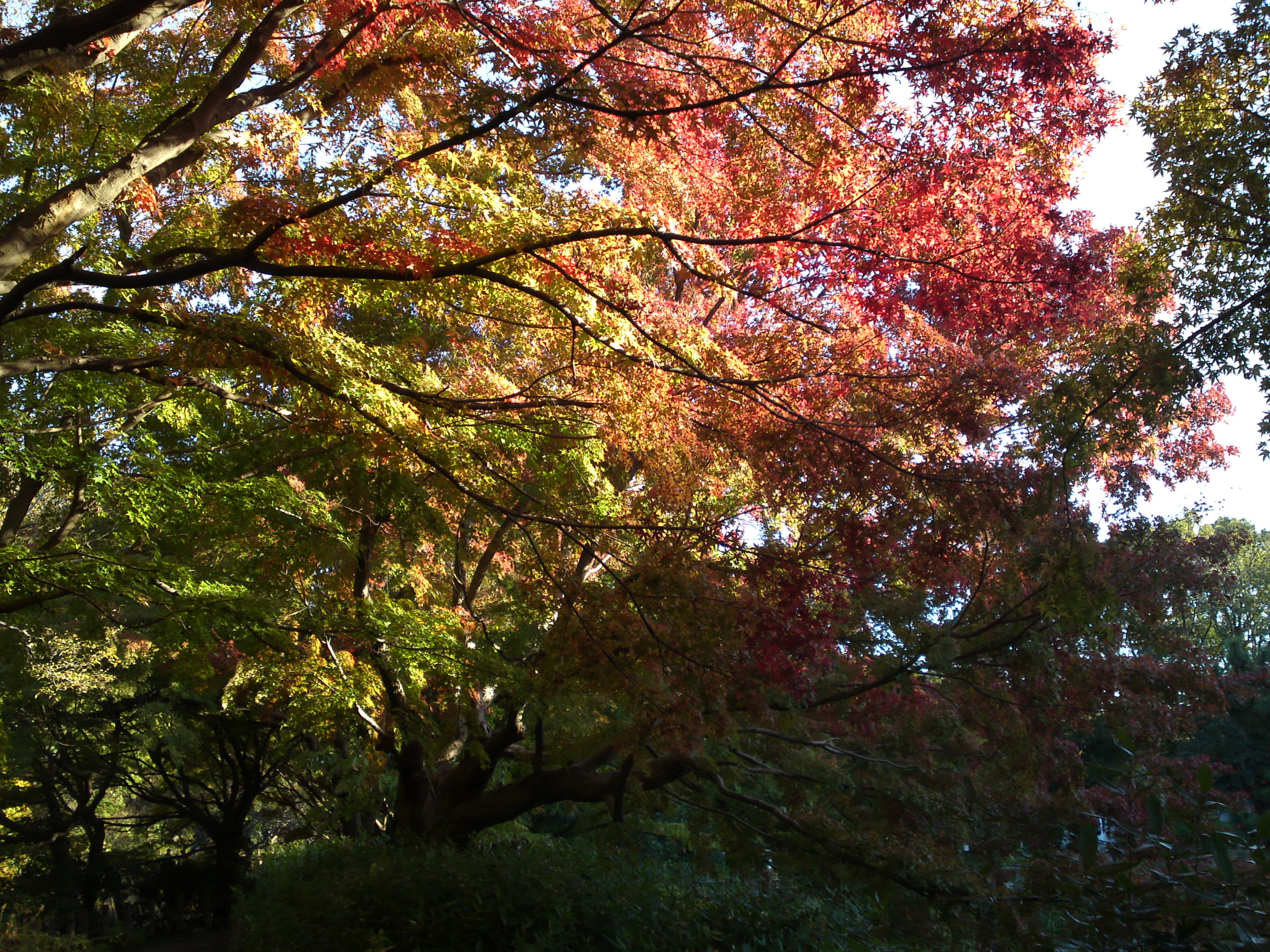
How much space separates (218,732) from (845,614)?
15516 millimetres

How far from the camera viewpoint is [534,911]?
6844mm

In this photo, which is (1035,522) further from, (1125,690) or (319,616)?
(319,616)

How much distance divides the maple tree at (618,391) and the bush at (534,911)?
819 millimetres

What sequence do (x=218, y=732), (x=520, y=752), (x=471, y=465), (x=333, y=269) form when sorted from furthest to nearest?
(x=218, y=732) → (x=520, y=752) → (x=471, y=465) → (x=333, y=269)

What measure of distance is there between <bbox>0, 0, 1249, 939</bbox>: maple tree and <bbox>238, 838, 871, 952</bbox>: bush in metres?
0.82

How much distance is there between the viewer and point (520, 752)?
10844 mm

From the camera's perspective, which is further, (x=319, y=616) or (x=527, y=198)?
(x=319, y=616)

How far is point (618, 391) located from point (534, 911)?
4.45 m

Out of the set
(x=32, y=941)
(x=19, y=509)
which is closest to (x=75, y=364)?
(x=19, y=509)

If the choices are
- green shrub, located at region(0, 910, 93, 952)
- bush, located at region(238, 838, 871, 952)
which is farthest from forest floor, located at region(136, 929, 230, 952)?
bush, located at region(238, 838, 871, 952)

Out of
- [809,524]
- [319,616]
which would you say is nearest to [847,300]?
[809,524]

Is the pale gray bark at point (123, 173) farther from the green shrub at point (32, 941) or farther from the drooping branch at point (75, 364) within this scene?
the green shrub at point (32, 941)

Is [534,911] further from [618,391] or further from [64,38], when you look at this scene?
[64,38]

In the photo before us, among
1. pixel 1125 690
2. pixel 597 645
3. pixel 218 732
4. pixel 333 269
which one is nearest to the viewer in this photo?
pixel 333 269
